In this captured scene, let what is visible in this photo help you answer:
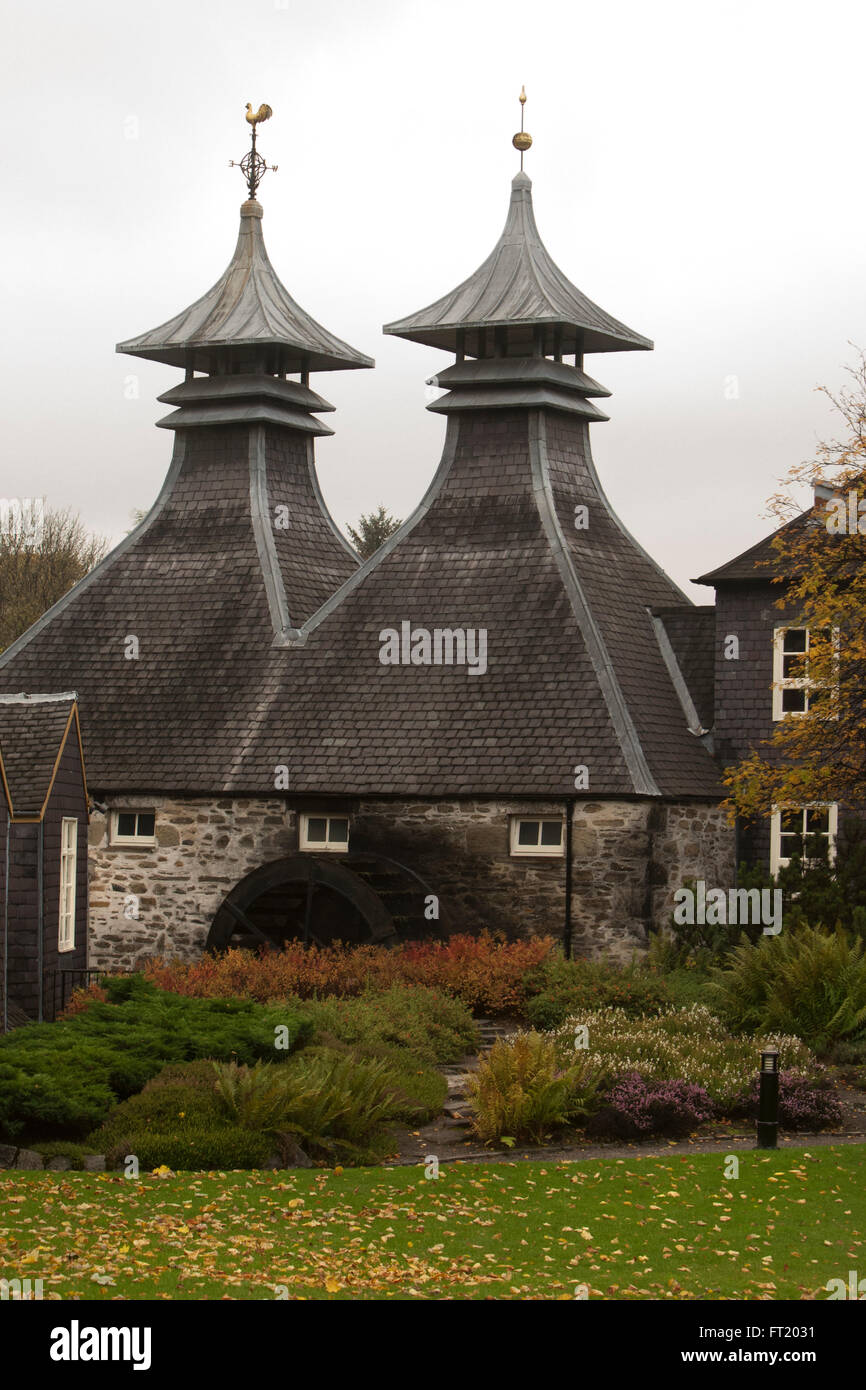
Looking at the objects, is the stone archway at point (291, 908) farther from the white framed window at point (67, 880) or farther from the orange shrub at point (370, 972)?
the white framed window at point (67, 880)

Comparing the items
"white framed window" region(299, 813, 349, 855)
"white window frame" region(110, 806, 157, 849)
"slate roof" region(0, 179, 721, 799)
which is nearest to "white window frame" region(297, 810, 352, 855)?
"white framed window" region(299, 813, 349, 855)

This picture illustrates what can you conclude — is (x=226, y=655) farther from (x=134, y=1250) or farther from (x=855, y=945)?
(x=134, y=1250)

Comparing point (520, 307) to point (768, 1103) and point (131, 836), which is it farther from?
point (768, 1103)

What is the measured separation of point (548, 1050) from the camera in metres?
17.1

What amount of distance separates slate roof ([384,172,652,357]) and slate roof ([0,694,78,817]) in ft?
32.6

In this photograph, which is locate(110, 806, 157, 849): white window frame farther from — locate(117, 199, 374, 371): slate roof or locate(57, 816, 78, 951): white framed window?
locate(117, 199, 374, 371): slate roof

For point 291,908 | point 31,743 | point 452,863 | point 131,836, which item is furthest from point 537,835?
point 31,743

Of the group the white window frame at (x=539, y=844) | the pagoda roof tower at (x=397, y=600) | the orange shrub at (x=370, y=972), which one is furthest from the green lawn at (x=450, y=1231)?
the pagoda roof tower at (x=397, y=600)

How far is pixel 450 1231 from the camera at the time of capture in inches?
494

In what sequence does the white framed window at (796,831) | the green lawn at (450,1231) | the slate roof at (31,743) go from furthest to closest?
the white framed window at (796,831) < the slate roof at (31,743) < the green lawn at (450,1231)

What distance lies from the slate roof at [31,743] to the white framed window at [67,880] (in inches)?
30.0

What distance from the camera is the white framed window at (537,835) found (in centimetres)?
2484
